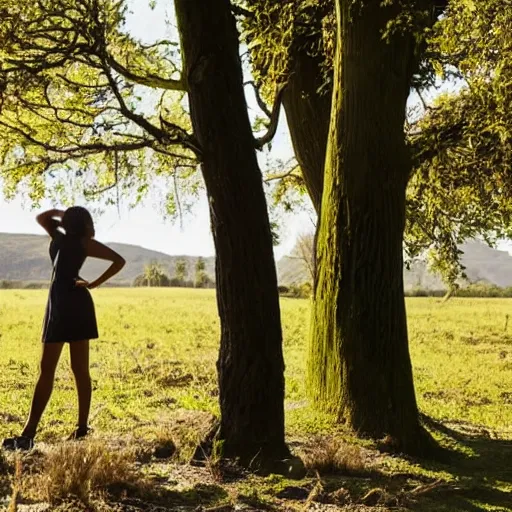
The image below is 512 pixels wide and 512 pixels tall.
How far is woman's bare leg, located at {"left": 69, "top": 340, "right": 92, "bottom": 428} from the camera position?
6.81 m

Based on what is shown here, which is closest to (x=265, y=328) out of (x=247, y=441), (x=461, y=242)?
(x=247, y=441)

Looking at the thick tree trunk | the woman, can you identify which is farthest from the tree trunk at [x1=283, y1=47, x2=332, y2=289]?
the woman

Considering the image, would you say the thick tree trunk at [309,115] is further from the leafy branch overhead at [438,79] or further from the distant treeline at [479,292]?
the distant treeline at [479,292]

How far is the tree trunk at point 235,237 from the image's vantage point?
21.0ft

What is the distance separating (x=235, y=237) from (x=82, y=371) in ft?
7.17

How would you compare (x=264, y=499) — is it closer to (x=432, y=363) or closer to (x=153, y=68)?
(x=153, y=68)

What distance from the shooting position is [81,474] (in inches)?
200

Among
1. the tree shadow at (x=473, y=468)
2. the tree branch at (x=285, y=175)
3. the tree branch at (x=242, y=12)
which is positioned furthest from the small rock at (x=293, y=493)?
the tree branch at (x=285, y=175)

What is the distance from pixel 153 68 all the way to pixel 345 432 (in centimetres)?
702

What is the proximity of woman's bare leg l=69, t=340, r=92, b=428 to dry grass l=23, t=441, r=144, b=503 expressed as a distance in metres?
1.31

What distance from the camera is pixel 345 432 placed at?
27.5 ft

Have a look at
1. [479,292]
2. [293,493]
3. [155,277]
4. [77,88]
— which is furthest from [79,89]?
[155,277]

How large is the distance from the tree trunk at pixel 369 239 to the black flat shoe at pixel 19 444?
12.8ft

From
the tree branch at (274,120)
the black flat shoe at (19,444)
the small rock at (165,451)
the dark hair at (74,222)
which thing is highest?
the tree branch at (274,120)
